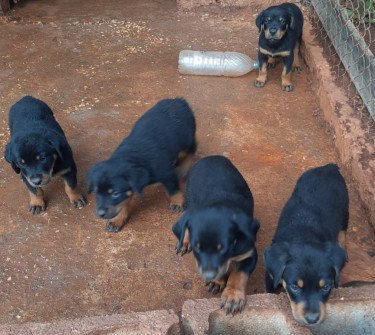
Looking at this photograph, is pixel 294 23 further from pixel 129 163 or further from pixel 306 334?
pixel 306 334

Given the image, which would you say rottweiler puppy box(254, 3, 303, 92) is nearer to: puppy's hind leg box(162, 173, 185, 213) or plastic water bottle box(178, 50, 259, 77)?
plastic water bottle box(178, 50, 259, 77)

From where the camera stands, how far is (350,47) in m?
5.35

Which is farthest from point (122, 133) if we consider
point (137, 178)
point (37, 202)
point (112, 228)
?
Result: point (137, 178)

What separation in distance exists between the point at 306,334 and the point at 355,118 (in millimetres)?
2807

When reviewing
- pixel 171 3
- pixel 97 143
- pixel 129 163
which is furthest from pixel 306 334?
pixel 171 3

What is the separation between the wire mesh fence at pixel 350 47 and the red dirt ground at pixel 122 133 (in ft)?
1.65

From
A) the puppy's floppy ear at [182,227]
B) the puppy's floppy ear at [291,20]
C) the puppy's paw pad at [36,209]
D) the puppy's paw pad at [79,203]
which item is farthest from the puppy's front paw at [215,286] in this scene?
the puppy's floppy ear at [291,20]

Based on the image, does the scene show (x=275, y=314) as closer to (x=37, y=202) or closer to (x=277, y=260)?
(x=277, y=260)

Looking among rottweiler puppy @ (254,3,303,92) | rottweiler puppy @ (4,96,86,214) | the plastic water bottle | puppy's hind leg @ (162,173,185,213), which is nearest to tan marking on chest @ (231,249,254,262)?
puppy's hind leg @ (162,173,185,213)

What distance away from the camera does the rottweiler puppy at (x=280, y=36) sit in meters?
5.46

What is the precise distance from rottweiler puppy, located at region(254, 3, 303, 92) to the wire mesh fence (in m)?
0.48

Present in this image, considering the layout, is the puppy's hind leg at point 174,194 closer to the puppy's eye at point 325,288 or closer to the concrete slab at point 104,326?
the concrete slab at point 104,326

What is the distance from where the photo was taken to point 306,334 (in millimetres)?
2832

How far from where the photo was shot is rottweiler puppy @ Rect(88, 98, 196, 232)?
3584mm
